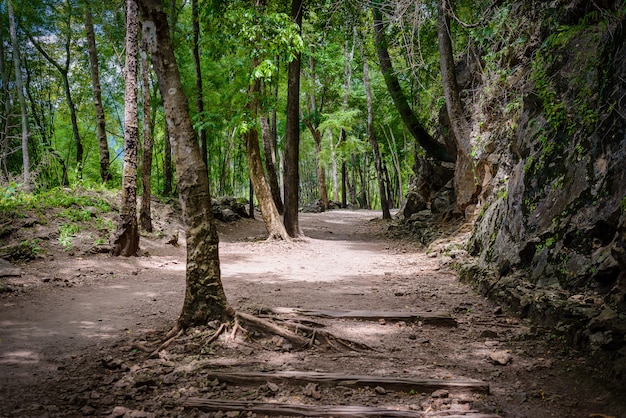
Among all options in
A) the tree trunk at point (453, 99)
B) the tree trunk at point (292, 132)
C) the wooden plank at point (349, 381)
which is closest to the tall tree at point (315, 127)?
the tree trunk at point (292, 132)

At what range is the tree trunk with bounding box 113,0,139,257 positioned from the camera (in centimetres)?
952

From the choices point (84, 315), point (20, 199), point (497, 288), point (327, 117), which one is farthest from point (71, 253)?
point (327, 117)

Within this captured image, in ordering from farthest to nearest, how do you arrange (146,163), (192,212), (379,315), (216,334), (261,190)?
(261,190)
(146,163)
(379,315)
(192,212)
(216,334)

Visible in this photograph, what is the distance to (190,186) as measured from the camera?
445 cm

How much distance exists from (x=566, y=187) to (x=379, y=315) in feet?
9.46

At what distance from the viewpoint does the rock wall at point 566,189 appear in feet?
13.1

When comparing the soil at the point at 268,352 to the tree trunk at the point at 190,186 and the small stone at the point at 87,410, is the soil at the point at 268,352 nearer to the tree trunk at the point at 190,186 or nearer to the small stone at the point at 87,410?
the small stone at the point at 87,410

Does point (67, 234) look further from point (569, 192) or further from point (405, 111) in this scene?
point (405, 111)

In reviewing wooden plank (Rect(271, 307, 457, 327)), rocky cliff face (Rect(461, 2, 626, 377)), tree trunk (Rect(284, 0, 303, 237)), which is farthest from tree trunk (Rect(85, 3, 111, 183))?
rocky cliff face (Rect(461, 2, 626, 377))

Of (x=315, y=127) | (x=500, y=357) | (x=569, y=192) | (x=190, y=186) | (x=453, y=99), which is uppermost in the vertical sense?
(x=315, y=127)

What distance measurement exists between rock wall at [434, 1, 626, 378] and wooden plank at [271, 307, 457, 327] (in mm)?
988

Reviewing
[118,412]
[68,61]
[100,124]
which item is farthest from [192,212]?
[68,61]

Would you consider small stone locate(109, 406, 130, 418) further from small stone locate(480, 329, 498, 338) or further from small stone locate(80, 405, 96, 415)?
small stone locate(480, 329, 498, 338)

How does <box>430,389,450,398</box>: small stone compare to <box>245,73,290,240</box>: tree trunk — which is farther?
<box>245,73,290,240</box>: tree trunk
